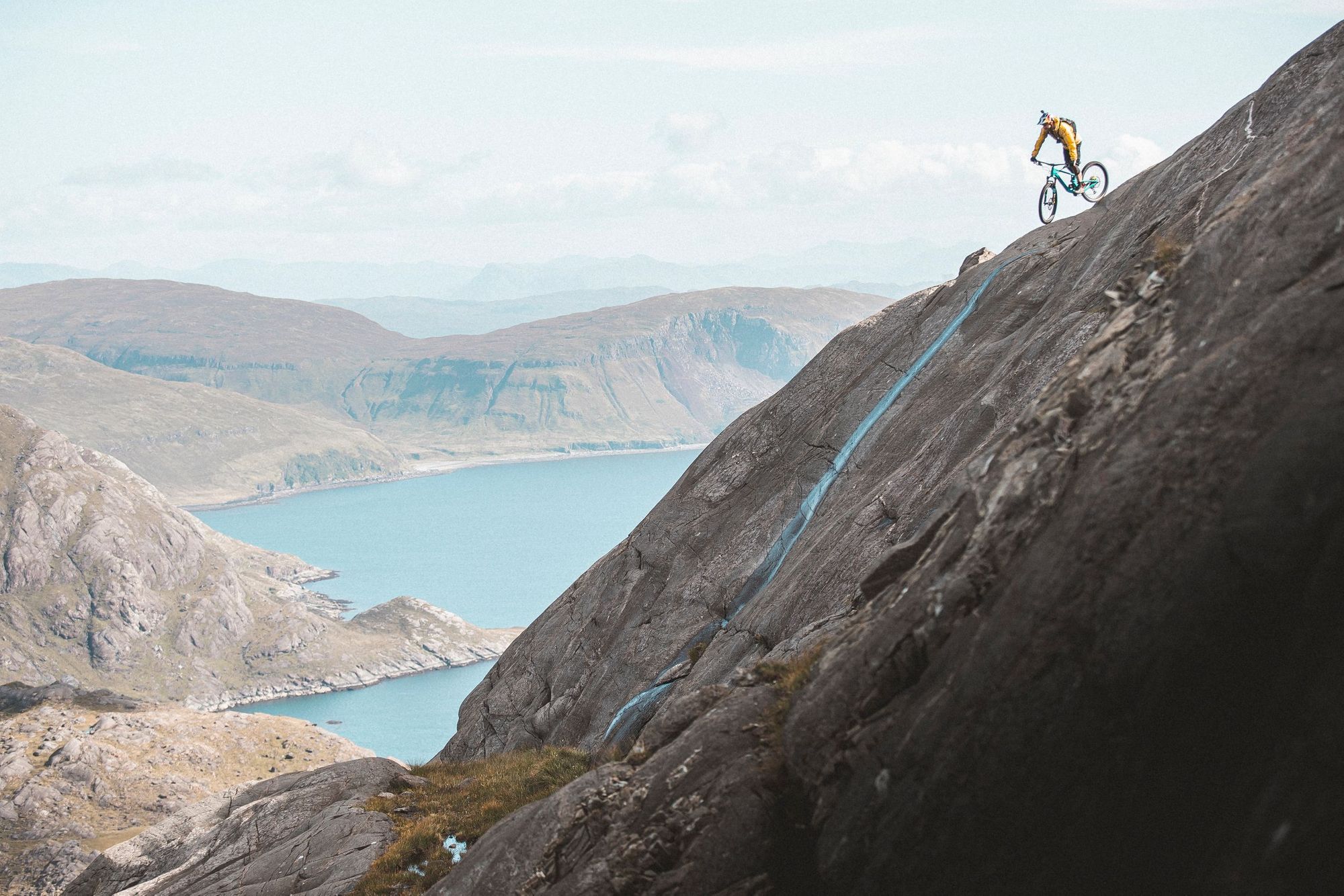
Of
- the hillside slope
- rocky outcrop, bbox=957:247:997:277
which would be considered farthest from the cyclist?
the hillside slope

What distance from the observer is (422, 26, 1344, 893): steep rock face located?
9234 mm

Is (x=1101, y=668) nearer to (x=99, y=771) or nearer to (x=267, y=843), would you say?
(x=267, y=843)

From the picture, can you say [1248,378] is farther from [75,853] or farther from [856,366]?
[75,853]

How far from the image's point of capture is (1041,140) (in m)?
33.5

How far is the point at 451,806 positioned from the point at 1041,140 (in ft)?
94.3

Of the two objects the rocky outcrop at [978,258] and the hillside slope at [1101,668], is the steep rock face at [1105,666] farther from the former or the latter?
the rocky outcrop at [978,258]

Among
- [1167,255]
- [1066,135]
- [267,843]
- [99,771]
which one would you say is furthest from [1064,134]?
[99,771]

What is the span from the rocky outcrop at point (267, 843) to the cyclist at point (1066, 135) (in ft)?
94.2

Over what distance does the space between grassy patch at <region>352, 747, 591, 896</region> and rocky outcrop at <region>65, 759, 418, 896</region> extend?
59cm

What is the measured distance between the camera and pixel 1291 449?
936 centimetres

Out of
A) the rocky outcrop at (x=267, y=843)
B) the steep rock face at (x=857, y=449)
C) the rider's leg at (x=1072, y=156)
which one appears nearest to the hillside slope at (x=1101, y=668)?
the steep rock face at (x=857, y=449)

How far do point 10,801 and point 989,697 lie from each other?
20543 cm

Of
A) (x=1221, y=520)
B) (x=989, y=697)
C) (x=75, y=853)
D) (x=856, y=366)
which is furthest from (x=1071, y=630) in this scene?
(x=75, y=853)

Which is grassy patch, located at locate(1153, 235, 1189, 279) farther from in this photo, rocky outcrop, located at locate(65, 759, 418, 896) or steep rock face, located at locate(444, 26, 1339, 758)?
rocky outcrop, located at locate(65, 759, 418, 896)
